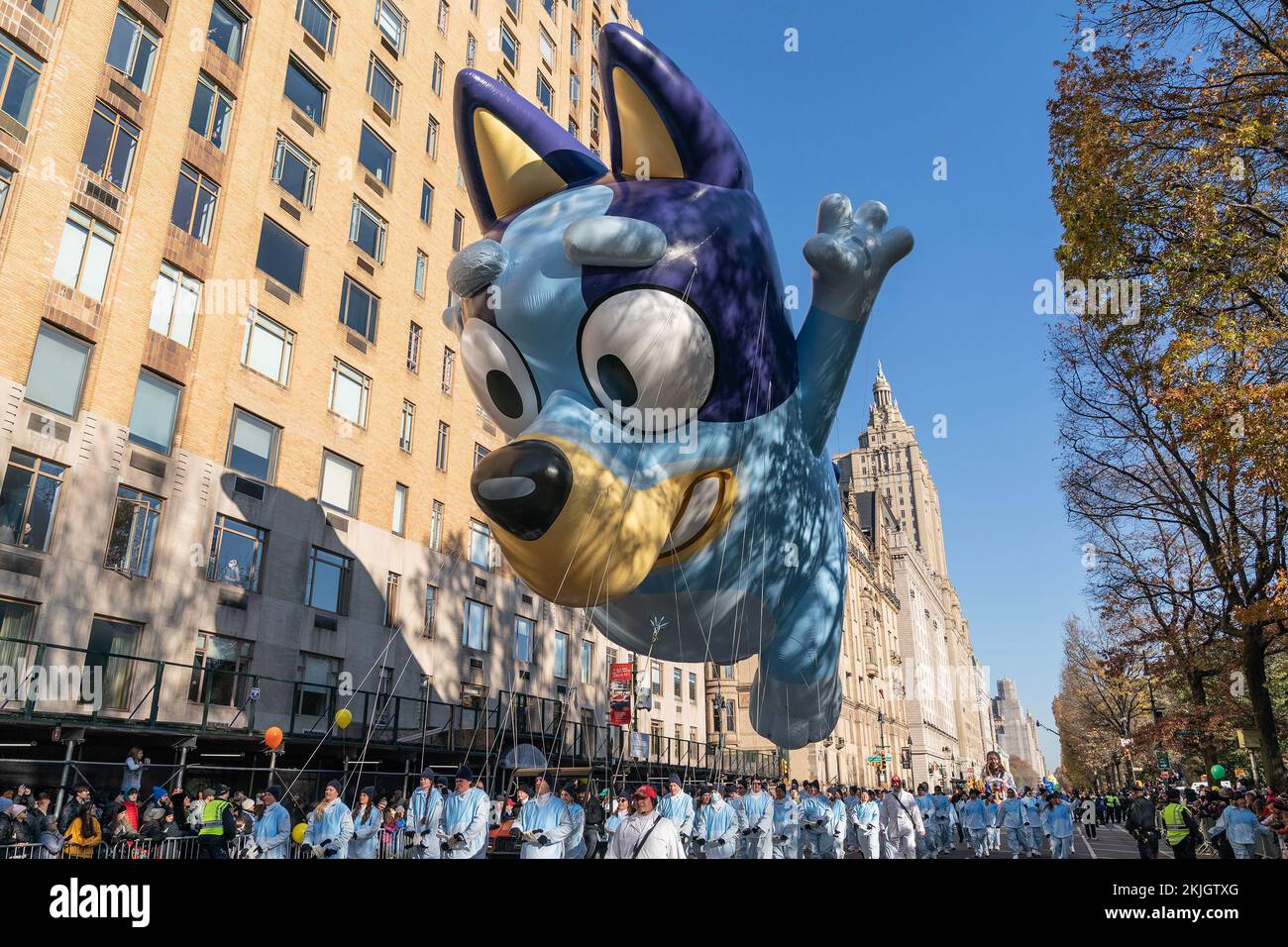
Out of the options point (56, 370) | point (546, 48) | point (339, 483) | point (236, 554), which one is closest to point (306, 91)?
point (339, 483)

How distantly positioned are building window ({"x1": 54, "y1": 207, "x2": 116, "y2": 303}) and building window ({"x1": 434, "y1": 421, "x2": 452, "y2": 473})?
397 inches

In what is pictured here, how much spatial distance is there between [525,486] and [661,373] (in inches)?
45.8

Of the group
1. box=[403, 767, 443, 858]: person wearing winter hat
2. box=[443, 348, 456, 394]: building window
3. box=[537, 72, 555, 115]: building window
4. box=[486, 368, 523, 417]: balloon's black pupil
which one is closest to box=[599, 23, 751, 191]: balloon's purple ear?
box=[486, 368, 523, 417]: balloon's black pupil

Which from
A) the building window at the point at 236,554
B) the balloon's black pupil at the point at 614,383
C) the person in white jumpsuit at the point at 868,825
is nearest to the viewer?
the balloon's black pupil at the point at 614,383

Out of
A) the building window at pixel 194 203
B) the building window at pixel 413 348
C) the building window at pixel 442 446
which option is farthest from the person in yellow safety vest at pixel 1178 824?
the building window at pixel 194 203

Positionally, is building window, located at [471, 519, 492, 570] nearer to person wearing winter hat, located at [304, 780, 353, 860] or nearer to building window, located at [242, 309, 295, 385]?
building window, located at [242, 309, 295, 385]

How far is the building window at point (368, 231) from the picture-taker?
73.6ft

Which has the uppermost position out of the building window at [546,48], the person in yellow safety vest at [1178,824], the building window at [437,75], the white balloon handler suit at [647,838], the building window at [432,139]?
the building window at [546,48]

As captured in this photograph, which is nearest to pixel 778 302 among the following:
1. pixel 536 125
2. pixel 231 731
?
pixel 536 125

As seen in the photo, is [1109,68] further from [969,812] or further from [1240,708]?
[1240,708]

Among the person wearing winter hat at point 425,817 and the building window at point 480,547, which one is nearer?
the person wearing winter hat at point 425,817

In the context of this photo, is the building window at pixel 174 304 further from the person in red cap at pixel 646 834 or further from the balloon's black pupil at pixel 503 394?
the person in red cap at pixel 646 834

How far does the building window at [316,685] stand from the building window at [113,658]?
3685 millimetres

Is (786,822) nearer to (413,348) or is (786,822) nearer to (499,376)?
(499,376)
